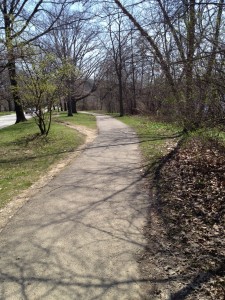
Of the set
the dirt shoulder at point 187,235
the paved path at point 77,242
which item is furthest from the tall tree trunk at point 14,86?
the dirt shoulder at point 187,235

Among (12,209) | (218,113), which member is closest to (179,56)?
(218,113)

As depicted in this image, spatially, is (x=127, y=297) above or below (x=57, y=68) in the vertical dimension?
below

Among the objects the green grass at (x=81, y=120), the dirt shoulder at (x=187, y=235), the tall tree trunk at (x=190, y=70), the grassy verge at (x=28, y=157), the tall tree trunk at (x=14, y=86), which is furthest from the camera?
the green grass at (x=81, y=120)

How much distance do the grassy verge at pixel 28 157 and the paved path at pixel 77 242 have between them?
976mm

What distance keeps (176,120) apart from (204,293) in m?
6.29

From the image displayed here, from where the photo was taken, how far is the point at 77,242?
4.41 meters

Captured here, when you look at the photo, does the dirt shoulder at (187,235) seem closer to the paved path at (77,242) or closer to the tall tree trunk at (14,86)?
the paved path at (77,242)

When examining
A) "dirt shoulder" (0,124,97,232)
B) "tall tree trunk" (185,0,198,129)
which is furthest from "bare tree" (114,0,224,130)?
"dirt shoulder" (0,124,97,232)

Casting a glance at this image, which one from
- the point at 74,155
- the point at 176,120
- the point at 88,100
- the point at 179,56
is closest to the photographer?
the point at 179,56

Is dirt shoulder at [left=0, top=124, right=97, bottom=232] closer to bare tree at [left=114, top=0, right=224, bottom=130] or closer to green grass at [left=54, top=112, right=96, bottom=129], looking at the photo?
bare tree at [left=114, top=0, right=224, bottom=130]

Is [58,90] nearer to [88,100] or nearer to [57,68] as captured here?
[57,68]

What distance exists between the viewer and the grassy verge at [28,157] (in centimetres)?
786

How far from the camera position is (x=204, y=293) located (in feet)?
10.7

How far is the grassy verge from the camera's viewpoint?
7.86m
